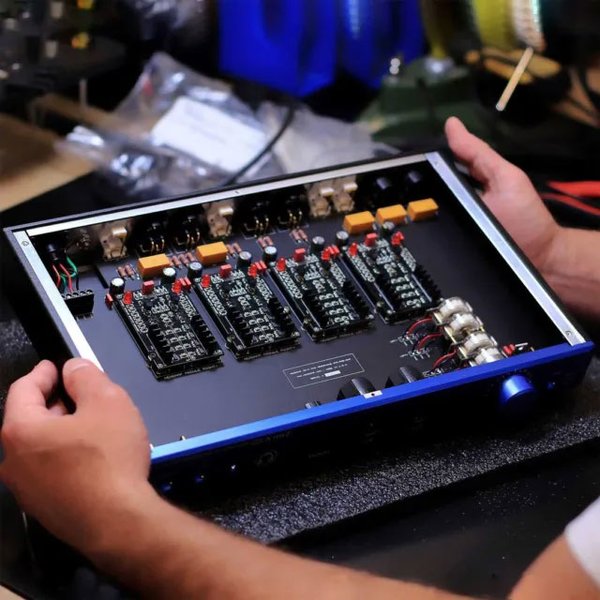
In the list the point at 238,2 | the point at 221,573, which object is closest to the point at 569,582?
the point at 221,573

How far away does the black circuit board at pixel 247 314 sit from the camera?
98 centimetres

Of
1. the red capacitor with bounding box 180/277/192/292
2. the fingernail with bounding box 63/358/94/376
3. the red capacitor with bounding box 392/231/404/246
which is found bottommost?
the red capacitor with bounding box 392/231/404/246

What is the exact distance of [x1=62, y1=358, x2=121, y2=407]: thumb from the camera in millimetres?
836

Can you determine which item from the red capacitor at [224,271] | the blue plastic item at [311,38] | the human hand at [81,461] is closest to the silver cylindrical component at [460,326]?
the red capacitor at [224,271]

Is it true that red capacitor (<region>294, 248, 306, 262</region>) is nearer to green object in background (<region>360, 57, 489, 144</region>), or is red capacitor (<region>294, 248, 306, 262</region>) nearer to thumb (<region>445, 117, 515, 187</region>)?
thumb (<region>445, 117, 515, 187</region>)

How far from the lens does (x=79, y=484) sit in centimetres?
79

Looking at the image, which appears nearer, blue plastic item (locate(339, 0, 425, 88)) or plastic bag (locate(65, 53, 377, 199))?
plastic bag (locate(65, 53, 377, 199))

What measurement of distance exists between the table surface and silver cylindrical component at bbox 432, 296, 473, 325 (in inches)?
6.5

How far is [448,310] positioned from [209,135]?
0.57m

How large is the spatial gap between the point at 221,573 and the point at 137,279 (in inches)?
13.7

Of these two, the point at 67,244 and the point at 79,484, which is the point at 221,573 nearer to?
the point at 79,484

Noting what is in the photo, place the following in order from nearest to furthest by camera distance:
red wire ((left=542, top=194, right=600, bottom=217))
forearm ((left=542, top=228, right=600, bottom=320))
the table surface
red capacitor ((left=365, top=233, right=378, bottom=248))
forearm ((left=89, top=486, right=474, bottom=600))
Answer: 1. forearm ((left=89, top=486, right=474, bottom=600))
2. the table surface
3. red capacitor ((left=365, top=233, right=378, bottom=248))
4. forearm ((left=542, top=228, right=600, bottom=320))
5. red wire ((left=542, top=194, right=600, bottom=217))

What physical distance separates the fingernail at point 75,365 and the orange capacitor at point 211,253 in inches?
8.1

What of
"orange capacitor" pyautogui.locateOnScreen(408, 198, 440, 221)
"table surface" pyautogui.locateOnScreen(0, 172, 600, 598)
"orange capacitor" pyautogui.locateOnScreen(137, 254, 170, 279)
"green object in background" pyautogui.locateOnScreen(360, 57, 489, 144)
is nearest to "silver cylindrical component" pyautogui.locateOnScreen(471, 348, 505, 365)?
"table surface" pyautogui.locateOnScreen(0, 172, 600, 598)
